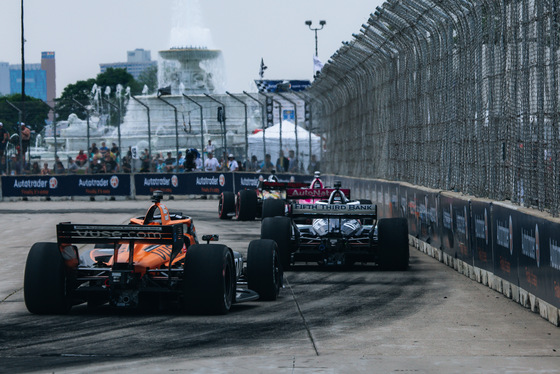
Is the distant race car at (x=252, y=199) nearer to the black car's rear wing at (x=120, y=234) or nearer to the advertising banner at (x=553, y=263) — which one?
the black car's rear wing at (x=120, y=234)

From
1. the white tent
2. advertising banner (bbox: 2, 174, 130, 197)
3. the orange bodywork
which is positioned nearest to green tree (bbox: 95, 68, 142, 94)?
the white tent

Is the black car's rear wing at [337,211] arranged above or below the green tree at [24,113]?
below

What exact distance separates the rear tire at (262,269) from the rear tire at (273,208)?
28.6ft

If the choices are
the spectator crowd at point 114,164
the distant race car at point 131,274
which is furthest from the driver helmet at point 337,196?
the spectator crowd at point 114,164

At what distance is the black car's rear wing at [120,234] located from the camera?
968 cm

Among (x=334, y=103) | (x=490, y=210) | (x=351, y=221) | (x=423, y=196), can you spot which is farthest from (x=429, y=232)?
(x=334, y=103)

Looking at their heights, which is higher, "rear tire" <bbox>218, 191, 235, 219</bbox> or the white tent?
the white tent

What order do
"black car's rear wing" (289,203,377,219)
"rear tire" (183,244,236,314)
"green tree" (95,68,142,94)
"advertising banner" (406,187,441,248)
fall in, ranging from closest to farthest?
"rear tire" (183,244,236,314) < "black car's rear wing" (289,203,377,219) < "advertising banner" (406,187,441,248) < "green tree" (95,68,142,94)

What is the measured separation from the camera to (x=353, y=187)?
25.7 metres

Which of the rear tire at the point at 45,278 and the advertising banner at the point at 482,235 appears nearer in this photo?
the rear tire at the point at 45,278

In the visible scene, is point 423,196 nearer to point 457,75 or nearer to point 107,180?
point 457,75

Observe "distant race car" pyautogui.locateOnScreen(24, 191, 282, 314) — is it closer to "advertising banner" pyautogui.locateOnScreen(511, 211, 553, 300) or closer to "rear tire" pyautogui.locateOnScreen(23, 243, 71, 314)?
"rear tire" pyautogui.locateOnScreen(23, 243, 71, 314)

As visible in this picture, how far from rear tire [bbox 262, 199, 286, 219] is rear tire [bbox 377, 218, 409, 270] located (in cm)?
582

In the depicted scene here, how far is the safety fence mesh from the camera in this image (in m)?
10.1
